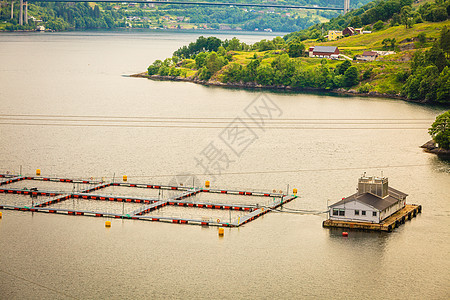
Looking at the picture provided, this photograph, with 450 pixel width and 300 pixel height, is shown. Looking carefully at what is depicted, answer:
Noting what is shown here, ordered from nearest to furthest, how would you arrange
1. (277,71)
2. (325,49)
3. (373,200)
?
(373,200), (277,71), (325,49)

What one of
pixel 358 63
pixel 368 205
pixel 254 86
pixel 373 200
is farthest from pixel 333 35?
pixel 368 205

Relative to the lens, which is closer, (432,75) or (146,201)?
(146,201)

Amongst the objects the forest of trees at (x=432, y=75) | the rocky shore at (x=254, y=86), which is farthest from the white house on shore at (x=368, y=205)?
the rocky shore at (x=254, y=86)

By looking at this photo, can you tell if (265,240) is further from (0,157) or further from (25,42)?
(25,42)

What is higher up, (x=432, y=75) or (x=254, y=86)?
(x=432, y=75)

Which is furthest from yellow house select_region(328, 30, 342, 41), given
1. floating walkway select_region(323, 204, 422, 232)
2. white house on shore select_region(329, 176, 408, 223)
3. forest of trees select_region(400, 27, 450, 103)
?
floating walkway select_region(323, 204, 422, 232)

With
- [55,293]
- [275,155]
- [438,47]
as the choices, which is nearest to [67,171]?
[275,155]

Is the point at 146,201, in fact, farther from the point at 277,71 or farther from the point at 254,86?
the point at 254,86
